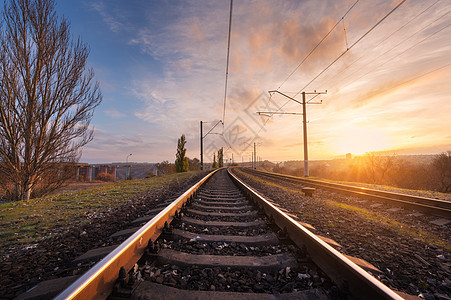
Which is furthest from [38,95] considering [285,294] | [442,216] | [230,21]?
[442,216]

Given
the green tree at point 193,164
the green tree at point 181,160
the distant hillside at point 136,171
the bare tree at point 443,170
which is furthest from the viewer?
the distant hillside at point 136,171

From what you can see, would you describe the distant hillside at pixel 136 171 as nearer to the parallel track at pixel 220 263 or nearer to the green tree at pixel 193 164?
the green tree at pixel 193 164

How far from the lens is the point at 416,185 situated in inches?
970

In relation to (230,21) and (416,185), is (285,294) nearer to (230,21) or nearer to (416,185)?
(230,21)

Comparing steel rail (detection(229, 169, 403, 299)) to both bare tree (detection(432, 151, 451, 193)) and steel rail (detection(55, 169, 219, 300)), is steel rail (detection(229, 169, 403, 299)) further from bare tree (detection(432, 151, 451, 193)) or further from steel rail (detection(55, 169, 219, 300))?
bare tree (detection(432, 151, 451, 193))

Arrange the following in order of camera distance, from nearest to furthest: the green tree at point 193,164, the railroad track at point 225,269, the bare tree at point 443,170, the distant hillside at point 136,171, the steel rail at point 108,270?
the steel rail at point 108,270 < the railroad track at point 225,269 < the bare tree at point 443,170 < the green tree at point 193,164 < the distant hillside at point 136,171

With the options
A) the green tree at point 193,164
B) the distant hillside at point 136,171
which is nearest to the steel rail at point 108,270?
the green tree at point 193,164

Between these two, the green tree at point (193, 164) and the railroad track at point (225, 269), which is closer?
the railroad track at point (225, 269)

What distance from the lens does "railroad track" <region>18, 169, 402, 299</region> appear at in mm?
1485

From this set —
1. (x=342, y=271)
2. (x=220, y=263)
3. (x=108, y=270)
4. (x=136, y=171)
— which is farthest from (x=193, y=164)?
(x=342, y=271)

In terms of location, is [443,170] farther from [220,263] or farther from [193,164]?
[193,164]

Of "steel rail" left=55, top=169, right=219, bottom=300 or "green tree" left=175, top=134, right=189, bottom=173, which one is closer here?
"steel rail" left=55, top=169, right=219, bottom=300

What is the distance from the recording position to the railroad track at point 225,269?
1.49 m

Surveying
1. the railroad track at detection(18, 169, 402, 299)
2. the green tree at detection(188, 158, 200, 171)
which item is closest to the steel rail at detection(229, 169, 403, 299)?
the railroad track at detection(18, 169, 402, 299)
